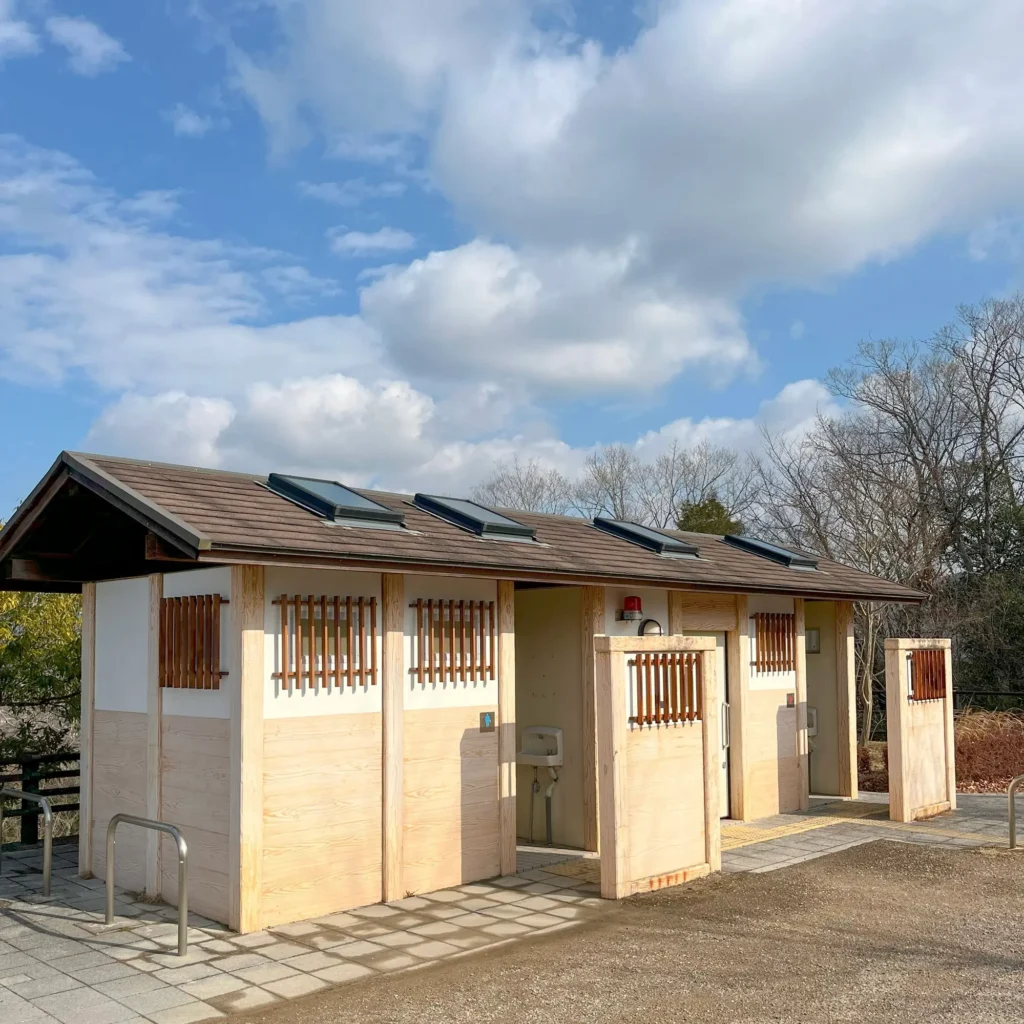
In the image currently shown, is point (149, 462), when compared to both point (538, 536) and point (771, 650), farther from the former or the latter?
point (771, 650)

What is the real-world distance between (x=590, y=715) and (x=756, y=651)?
9.92ft

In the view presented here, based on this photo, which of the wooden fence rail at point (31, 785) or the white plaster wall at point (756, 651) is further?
the white plaster wall at point (756, 651)

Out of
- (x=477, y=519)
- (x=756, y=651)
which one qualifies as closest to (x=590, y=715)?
(x=477, y=519)

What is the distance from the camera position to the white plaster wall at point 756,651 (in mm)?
12117

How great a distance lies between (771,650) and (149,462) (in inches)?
297

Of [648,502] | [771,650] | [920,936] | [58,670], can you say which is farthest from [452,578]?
[648,502]

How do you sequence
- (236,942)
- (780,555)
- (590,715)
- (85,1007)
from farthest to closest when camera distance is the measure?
(780,555)
(590,715)
(236,942)
(85,1007)

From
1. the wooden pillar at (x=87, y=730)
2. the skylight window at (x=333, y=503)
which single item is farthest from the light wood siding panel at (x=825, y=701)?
the wooden pillar at (x=87, y=730)

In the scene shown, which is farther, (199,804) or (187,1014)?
(199,804)

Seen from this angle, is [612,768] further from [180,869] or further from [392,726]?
[180,869]

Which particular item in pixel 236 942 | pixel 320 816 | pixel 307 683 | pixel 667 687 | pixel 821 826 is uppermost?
pixel 307 683

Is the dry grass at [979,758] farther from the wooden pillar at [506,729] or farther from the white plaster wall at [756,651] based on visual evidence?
the wooden pillar at [506,729]

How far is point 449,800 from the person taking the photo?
336 inches

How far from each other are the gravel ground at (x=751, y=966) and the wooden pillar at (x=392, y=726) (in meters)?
1.55
